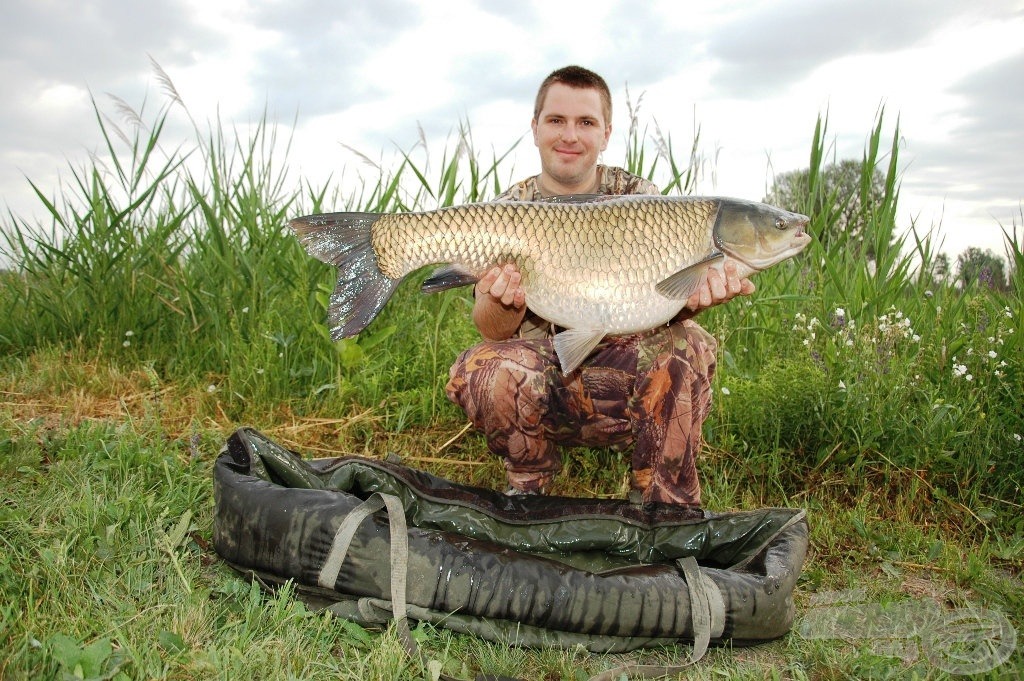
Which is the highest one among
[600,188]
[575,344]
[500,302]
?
[600,188]

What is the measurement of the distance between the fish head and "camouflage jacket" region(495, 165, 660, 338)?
65 centimetres

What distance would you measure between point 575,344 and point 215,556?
1.17m

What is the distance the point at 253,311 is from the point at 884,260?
2.85m

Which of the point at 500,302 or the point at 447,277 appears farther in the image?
the point at 500,302

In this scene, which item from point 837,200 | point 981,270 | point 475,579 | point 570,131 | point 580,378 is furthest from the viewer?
point 837,200

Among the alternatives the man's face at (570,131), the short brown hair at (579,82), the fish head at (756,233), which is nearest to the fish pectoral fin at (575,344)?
the fish head at (756,233)

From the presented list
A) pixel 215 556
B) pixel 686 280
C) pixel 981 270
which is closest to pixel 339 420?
pixel 215 556

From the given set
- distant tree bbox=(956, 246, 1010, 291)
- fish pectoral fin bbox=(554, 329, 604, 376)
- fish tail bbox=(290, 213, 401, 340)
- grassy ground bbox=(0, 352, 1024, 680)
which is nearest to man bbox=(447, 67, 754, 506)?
fish pectoral fin bbox=(554, 329, 604, 376)

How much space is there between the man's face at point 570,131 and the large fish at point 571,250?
0.51 metres

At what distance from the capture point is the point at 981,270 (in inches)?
153

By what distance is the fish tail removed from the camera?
2.28 m

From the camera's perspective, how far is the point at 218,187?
4031 millimetres

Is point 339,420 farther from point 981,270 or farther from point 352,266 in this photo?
point 981,270

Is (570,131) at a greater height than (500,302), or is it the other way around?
(570,131)
